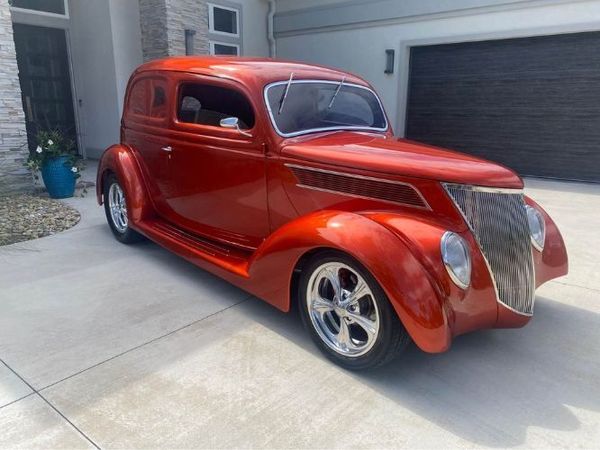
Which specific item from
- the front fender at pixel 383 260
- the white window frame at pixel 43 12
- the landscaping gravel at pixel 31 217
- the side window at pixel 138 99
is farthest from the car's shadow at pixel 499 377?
the white window frame at pixel 43 12

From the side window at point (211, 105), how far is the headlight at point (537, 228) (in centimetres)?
202

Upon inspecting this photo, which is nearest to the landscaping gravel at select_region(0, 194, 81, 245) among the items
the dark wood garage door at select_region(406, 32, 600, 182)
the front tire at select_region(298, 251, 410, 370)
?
the front tire at select_region(298, 251, 410, 370)

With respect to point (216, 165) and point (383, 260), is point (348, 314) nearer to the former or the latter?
point (383, 260)

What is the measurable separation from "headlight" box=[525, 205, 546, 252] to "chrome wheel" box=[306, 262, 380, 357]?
4.05ft

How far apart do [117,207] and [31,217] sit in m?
1.52

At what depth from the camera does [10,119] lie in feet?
21.3

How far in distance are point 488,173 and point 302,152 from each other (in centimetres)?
113

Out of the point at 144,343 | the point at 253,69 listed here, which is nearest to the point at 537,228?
the point at 253,69

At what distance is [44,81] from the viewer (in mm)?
8938

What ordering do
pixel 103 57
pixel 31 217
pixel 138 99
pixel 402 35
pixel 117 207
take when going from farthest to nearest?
1. pixel 402 35
2. pixel 103 57
3. pixel 31 217
4. pixel 117 207
5. pixel 138 99

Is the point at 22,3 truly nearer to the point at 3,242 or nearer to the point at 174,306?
the point at 3,242

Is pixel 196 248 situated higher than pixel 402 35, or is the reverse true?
pixel 402 35

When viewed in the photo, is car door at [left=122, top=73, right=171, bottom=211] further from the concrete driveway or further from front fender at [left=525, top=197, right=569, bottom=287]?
front fender at [left=525, top=197, right=569, bottom=287]

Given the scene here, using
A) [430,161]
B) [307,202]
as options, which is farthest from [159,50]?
[430,161]
